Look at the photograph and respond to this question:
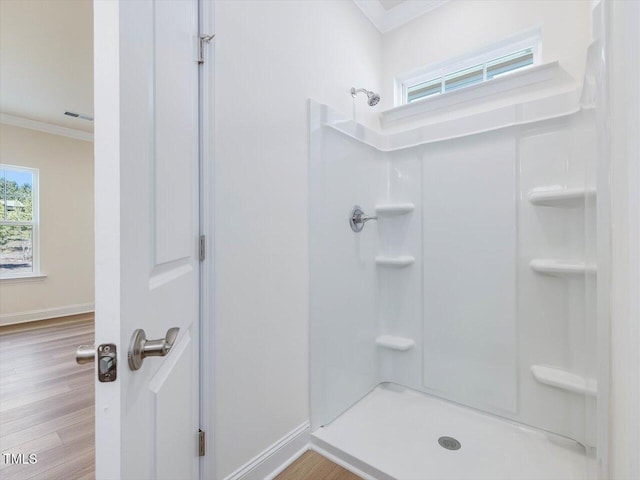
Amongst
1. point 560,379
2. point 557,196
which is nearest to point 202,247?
point 557,196

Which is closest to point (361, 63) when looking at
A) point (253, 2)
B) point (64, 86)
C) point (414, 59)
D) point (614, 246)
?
point (414, 59)

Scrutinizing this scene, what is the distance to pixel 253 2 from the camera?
1.37 metres

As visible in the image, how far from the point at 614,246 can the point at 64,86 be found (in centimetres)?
461

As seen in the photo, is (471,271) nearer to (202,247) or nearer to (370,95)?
(370,95)

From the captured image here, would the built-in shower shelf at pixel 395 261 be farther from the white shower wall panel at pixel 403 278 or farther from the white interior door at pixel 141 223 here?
the white interior door at pixel 141 223

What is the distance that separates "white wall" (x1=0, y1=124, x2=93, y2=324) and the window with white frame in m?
0.09

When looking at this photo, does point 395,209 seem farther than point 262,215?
Yes

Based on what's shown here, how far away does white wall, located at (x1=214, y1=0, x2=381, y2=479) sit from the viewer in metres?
1.23

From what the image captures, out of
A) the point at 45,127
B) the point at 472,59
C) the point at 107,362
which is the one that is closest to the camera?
the point at 107,362

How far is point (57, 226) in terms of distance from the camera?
4.45 m

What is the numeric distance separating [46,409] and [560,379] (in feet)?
10.2

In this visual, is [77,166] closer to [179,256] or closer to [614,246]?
[179,256]

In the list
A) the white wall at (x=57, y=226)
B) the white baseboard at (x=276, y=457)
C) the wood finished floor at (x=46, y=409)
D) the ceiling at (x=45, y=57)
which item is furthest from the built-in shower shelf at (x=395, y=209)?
the white wall at (x=57, y=226)

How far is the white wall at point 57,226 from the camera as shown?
13.5 ft
